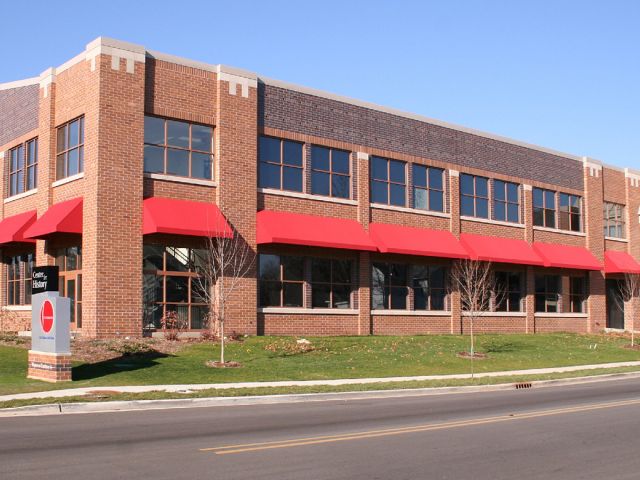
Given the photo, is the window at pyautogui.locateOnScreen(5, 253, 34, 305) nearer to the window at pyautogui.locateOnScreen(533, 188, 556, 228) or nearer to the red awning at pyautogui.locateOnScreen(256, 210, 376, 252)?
the red awning at pyautogui.locateOnScreen(256, 210, 376, 252)

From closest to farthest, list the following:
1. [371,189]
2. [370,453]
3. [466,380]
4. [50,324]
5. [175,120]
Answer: [370,453] → [50,324] → [466,380] → [175,120] → [371,189]

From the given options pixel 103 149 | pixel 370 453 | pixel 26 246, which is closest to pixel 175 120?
pixel 103 149

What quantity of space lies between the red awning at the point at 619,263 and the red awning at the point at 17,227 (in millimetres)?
31782

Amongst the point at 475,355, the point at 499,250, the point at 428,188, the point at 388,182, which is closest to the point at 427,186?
the point at 428,188

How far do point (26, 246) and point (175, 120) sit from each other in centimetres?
877

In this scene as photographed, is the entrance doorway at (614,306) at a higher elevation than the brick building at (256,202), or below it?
below

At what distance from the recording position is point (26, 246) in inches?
1292

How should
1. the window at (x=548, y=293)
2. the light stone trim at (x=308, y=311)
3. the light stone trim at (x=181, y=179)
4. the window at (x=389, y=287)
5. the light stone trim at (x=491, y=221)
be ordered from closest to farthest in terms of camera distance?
the light stone trim at (x=181, y=179) < the light stone trim at (x=308, y=311) < the window at (x=389, y=287) < the light stone trim at (x=491, y=221) < the window at (x=548, y=293)

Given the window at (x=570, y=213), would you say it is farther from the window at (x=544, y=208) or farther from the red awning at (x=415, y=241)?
the red awning at (x=415, y=241)

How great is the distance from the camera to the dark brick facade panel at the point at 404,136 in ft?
107

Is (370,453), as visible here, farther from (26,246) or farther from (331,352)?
(26,246)

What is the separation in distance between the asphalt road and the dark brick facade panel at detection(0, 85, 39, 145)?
20.3 metres

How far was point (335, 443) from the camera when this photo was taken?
11.4 m

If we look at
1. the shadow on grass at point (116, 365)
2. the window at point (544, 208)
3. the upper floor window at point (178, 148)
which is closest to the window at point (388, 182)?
the upper floor window at point (178, 148)
